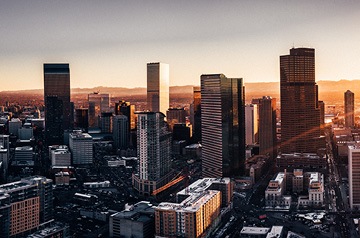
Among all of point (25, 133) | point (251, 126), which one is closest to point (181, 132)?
point (251, 126)

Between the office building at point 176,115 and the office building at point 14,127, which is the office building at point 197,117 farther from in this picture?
the office building at point 14,127

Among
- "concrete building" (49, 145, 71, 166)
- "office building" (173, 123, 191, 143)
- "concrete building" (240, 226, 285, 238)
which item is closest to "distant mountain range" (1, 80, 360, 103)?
"office building" (173, 123, 191, 143)

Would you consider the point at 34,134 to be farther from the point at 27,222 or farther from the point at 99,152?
the point at 27,222

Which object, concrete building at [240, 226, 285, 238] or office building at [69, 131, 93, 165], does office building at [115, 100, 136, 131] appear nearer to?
office building at [69, 131, 93, 165]

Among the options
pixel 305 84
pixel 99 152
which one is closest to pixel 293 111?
pixel 305 84

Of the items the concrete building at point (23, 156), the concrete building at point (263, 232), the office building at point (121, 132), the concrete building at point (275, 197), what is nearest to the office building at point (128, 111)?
the office building at point (121, 132)

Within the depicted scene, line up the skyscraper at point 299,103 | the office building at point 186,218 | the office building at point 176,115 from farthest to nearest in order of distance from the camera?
the office building at point 176,115
the skyscraper at point 299,103
the office building at point 186,218

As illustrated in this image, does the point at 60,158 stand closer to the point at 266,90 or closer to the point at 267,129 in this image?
the point at 267,129
